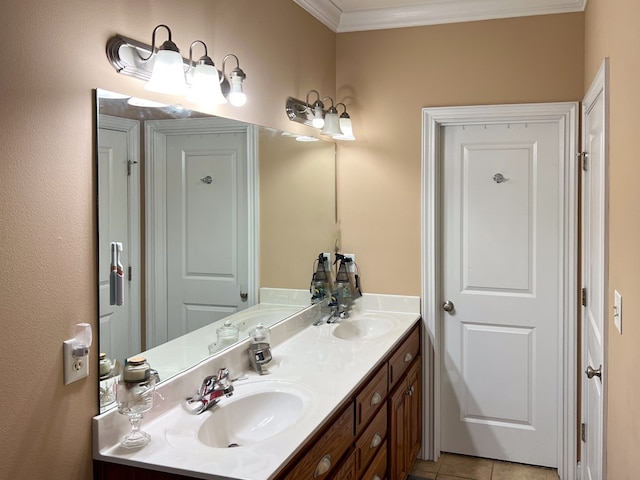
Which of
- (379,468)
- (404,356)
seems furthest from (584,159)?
(379,468)

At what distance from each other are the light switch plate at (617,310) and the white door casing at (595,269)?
0.19m

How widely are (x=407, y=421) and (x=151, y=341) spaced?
163 centimetres

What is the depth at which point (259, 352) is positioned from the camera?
2.35 meters

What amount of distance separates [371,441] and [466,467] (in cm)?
120

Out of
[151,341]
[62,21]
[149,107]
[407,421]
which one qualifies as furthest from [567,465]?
[62,21]

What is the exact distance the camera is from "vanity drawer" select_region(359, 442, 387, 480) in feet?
7.83

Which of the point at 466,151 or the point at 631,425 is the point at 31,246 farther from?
the point at 466,151

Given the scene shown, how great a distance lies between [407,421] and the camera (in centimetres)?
306

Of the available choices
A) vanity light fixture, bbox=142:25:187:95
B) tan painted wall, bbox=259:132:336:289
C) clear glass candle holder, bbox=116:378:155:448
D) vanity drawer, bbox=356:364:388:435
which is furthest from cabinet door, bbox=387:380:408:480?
vanity light fixture, bbox=142:25:187:95

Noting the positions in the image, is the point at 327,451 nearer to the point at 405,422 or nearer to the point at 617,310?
the point at 617,310

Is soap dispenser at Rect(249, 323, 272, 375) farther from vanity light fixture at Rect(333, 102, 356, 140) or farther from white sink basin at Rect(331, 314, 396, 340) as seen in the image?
vanity light fixture at Rect(333, 102, 356, 140)

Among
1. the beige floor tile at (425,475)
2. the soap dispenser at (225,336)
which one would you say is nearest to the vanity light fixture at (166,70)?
the soap dispenser at (225,336)

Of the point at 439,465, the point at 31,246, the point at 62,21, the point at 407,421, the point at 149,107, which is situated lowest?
the point at 439,465

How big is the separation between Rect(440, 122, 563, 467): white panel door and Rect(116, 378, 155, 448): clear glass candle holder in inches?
84.4
